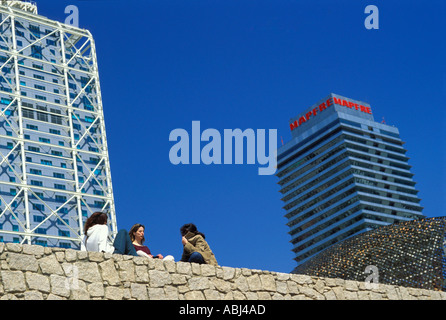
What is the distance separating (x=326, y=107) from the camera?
5881 inches

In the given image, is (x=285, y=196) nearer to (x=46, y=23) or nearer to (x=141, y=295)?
(x=46, y=23)

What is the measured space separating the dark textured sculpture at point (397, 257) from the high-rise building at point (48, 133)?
68477mm

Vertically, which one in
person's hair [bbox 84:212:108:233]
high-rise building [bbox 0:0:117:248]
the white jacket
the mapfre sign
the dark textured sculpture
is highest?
the mapfre sign

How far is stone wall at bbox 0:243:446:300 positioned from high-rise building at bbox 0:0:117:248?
7449 cm

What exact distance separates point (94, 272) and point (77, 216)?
81583 mm

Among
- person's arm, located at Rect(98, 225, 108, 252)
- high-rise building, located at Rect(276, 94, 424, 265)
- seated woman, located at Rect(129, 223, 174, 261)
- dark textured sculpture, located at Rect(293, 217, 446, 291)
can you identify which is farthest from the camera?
high-rise building, located at Rect(276, 94, 424, 265)

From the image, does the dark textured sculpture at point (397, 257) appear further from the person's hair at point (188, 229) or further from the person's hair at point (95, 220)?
the person's hair at point (95, 220)

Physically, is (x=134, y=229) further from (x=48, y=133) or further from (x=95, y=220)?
(x=48, y=133)

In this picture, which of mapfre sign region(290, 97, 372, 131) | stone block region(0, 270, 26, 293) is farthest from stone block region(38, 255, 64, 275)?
mapfre sign region(290, 97, 372, 131)

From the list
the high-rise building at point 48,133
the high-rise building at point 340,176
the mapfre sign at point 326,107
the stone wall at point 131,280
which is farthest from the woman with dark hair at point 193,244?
the mapfre sign at point 326,107

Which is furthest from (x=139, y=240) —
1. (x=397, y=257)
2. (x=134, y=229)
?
(x=397, y=257)

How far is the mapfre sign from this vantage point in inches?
5876

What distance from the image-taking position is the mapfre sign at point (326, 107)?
149 meters

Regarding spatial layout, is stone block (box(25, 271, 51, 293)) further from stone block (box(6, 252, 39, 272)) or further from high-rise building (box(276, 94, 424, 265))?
high-rise building (box(276, 94, 424, 265))
